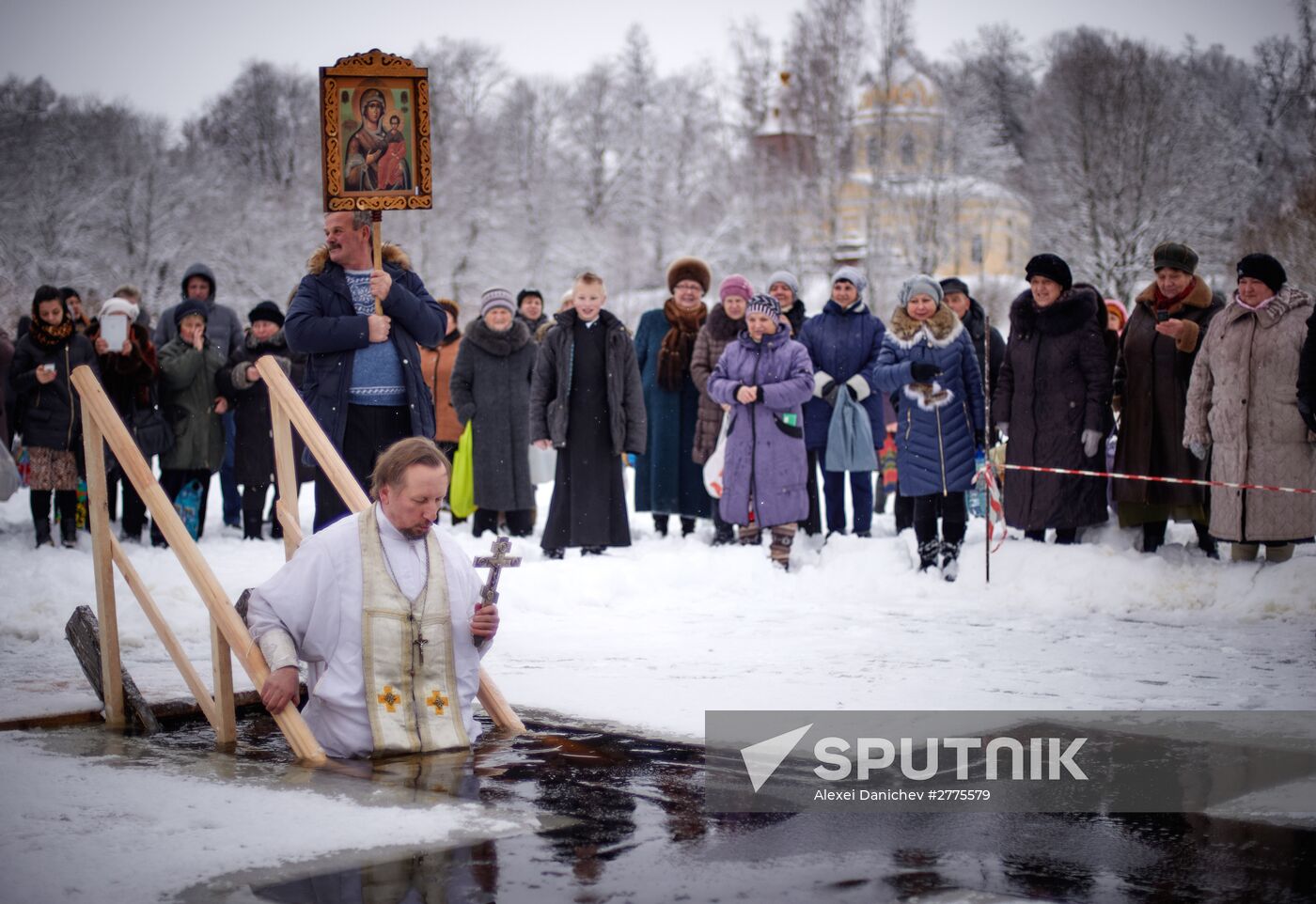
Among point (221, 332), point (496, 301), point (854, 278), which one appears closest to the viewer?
point (854, 278)

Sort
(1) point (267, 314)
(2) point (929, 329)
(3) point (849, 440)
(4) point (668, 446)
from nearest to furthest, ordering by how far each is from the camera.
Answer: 1. (2) point (929, 329)
2. (3) point (849, 440)
3. (4) point (668, 446)
4. (1) point (267, 314)

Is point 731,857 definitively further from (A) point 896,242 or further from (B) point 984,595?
(A) point 896,242

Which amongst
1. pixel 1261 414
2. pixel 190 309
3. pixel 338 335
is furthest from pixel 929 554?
pixel 190 309

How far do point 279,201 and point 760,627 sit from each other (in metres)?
46.8

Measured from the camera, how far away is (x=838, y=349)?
1142cm

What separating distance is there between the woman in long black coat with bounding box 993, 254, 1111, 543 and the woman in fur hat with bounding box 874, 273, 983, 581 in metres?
0.35

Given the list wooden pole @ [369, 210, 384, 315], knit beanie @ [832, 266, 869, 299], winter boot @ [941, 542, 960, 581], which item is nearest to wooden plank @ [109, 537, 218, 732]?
wooden pole @ [369, 210, 384, 315]

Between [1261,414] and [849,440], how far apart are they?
124 inches

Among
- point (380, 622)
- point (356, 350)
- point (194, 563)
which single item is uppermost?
point (356, 350)

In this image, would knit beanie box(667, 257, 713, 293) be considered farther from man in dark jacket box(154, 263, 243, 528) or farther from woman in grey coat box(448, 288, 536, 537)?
man in dark jacket box(154, 263, 243, 528)

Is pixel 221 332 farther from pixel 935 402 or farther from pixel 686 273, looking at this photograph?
pixel 935 402

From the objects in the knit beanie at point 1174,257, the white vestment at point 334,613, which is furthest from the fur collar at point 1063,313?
the white vestment at point 334,613

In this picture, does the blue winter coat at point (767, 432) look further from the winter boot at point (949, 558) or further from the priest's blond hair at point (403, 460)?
the priest's blond hair at point (403, 460)

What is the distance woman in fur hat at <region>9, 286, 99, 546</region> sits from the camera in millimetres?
11273
